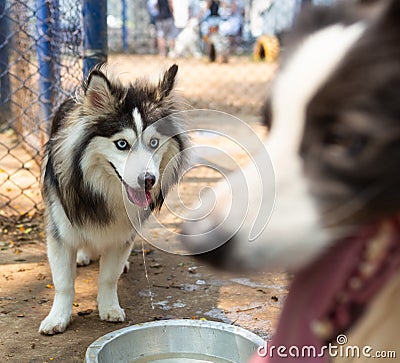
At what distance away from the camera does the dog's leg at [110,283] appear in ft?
10.6

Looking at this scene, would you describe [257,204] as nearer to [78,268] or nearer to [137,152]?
[137,152]

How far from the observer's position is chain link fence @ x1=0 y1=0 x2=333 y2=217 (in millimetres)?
4531

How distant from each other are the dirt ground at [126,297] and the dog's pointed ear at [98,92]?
0.78 metres

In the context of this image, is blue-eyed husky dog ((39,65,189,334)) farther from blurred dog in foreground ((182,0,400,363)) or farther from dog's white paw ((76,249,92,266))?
blurred dog in foreground ((182,0,400,363))

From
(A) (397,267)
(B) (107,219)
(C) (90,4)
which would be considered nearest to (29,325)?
(B) (107,219)

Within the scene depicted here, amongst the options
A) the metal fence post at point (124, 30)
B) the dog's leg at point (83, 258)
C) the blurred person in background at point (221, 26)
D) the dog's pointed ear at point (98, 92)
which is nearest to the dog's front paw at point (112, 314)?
the dog's leg at point (83, 258)

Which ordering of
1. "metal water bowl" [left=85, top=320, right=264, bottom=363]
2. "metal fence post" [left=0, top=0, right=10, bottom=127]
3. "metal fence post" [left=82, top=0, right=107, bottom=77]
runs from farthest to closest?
"metal fence post" [left=0, top=0, right=10, bottom=127] < "metal fence post" [left=82, top=0, right=107, bottom=77] < "metal water bowl" [left=85, top=320, right=264, bottom=363]

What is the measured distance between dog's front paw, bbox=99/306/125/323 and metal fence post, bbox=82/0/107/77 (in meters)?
1.55

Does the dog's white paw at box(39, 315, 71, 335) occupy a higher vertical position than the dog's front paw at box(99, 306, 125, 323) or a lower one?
higher

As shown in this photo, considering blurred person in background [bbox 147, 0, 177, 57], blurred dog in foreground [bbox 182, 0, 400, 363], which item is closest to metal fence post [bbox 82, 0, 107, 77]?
blurred dog in foreground [bbox 182, 0, 400, 363]

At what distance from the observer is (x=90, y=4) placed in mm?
3998

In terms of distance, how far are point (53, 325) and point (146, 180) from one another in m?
0.81

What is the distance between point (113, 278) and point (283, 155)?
209 cm

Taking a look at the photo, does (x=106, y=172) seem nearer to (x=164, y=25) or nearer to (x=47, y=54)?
(x=47, y=54)
